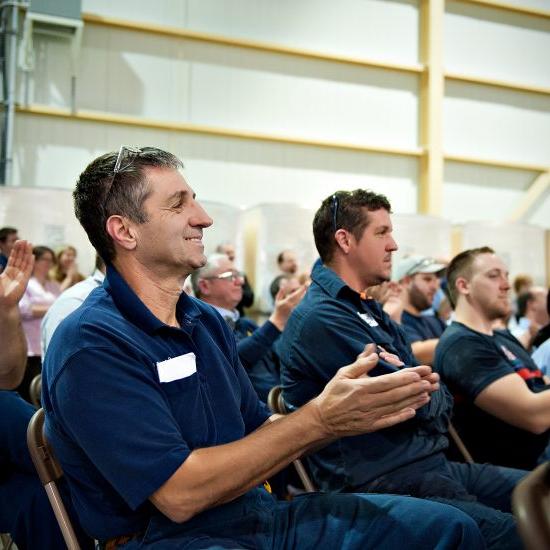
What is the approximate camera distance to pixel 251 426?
1.57 metres

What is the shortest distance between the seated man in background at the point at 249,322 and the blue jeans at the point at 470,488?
3.53ft

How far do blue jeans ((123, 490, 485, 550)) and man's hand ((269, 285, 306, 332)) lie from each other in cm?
172

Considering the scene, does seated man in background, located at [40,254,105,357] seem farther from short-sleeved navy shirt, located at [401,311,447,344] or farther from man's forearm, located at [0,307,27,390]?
short-sleeved navy shirt, located at [401,311,447,344]

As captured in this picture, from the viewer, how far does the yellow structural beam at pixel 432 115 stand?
880 cm

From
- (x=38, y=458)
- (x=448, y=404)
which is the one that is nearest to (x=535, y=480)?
(x=38, y=458)

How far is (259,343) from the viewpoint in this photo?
10.5 ft

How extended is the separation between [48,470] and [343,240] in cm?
133

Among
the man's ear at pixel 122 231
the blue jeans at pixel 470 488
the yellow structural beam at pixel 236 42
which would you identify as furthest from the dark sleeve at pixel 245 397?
the yellow structural beam at pixel 236 42

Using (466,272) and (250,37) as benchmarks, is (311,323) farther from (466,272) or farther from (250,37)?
(250,37)

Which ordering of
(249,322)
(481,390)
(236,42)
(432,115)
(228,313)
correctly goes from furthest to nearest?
1. (432,115)
2. (236,42)
3. (249,322)
4. (228,313)
5. (481,390)

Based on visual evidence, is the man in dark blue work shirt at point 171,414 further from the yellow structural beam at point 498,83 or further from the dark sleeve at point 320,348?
the yellow structural beam at point 498,83

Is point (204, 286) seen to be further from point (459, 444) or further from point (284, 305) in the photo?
point (459, 444)

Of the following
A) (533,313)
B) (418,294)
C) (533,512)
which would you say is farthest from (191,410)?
(533,313)

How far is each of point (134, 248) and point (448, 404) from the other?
3.98 feet
